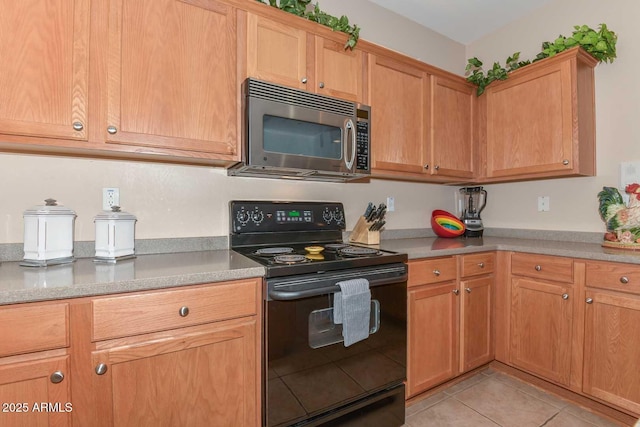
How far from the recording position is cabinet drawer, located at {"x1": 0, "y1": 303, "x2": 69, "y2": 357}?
904 mm

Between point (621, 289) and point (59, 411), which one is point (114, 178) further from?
point (621, 289)

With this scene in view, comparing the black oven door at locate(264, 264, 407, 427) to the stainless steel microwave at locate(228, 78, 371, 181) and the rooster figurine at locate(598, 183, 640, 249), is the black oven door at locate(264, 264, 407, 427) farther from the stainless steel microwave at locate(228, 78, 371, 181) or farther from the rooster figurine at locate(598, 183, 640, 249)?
the rooster figurine at locate(598, 183, 640, 249)

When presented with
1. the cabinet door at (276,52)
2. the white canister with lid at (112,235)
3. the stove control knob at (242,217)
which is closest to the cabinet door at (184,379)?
the white canister with lid at (112,235)

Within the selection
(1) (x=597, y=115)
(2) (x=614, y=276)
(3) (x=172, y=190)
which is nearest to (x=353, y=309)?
(3) (x=172, y=190)

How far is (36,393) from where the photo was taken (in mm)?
949

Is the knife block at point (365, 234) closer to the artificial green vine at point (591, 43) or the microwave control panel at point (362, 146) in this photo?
the microwave control panel at point (362, 146)

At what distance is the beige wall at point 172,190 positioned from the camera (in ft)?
4.58

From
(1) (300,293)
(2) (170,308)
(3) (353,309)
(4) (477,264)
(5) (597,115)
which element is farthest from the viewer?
(5) (597,115)

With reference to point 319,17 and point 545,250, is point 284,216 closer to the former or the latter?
point 319,17

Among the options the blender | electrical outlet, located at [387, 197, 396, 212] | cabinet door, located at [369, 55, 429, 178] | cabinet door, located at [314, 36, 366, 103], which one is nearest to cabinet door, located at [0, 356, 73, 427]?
cabinet door, located at [314, 36, 366, 103]

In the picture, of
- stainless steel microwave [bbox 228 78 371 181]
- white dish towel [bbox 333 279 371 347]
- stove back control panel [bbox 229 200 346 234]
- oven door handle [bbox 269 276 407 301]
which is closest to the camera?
oven door handle [bbox 269 276 407 301]

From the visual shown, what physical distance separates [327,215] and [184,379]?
4.01 feet

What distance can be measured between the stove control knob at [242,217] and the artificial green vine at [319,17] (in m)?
1.13

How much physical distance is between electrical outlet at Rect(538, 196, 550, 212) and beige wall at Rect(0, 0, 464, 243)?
959 millimetres
